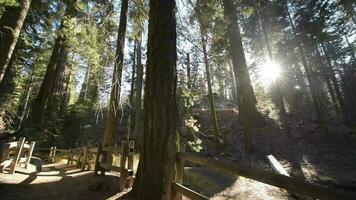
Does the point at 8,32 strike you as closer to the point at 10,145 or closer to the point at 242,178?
the point at 10,145

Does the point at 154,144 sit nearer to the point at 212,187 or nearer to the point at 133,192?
the point at 133,192

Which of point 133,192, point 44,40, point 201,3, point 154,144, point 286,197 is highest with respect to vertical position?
point 44,40

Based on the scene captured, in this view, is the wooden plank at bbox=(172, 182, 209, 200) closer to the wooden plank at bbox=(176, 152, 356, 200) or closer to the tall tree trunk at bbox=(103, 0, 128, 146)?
the wooden plank at bbox=(176, 152, 356, 200)

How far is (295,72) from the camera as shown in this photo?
28.2 m

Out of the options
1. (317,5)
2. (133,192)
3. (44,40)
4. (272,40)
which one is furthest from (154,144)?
(317,5)

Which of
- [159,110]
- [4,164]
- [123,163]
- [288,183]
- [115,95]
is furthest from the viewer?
[115,95]

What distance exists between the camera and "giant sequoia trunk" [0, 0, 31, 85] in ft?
20.9

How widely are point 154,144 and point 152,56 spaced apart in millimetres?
1795

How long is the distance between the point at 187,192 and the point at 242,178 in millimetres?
6646

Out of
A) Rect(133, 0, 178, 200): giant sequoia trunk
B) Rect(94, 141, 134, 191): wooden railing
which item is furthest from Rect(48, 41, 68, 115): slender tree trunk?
Rect(133, 0, 178, 200): giant sequoia trunk

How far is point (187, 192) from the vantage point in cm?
370

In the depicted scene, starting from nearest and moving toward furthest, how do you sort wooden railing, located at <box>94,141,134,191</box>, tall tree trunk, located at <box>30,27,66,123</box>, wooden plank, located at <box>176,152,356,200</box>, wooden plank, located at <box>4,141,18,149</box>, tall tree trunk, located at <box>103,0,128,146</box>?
wooden plank, located at <box>176,152,356,200</box>
wooden railing, located at <box>94,141,134,191</box>
wooden plank, located at <box>4,141,18,149</box>
tall tree trunk, located at <box>103,0,128,146</box>
tall tree trunk, located at <box>30,27,66,123</box>

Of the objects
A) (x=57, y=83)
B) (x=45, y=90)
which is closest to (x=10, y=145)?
(x=45, y=90)

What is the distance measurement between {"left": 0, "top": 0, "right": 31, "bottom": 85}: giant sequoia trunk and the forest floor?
304 centimetres
